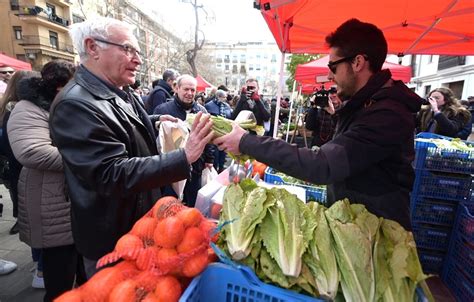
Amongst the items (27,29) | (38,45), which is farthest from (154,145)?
(27,29)

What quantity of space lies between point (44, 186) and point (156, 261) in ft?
6.16

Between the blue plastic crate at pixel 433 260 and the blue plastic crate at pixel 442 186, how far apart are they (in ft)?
2.40

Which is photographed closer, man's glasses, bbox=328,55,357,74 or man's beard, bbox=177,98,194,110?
man's glasses, bbox=328,55,357,74

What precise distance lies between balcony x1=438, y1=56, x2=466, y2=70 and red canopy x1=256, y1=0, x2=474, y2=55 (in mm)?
18890

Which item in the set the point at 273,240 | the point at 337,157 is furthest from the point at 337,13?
the point at 273,240

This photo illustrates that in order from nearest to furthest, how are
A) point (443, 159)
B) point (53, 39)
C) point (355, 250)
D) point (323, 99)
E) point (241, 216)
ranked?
point (355, 250) → point (241, 216) → point (443, 159) → point (323, 99) → point (53, 39)

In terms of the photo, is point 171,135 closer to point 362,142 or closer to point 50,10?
point 362,142

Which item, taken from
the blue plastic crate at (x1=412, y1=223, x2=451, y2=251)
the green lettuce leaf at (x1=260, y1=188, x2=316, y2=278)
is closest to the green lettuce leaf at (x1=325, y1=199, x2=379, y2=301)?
the green lettuce leaf at (x1=260, y1=188, x2=316, y2=278)

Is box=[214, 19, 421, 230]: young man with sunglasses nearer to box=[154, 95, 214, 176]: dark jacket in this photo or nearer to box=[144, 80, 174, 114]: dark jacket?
box=[154, 95, 214, 176]: dark jacket

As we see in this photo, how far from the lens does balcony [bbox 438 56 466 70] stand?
17933mm

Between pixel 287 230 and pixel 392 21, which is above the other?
pixel 392 21

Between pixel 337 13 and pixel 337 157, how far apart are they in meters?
2.30

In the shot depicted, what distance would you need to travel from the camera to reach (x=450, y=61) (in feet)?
66.1

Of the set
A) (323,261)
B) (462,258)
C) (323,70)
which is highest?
(323,70)
